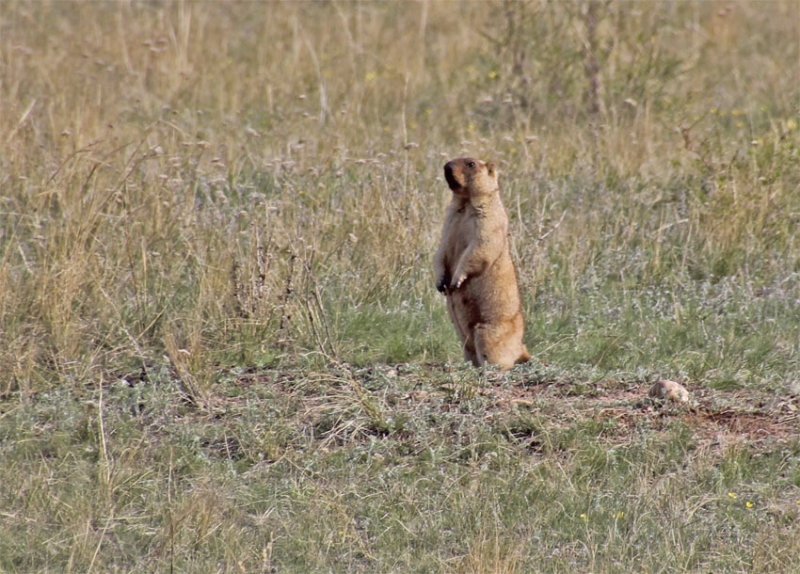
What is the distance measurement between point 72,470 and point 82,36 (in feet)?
26.1

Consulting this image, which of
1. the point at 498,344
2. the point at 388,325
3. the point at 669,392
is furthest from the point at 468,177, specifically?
the point at 669,392

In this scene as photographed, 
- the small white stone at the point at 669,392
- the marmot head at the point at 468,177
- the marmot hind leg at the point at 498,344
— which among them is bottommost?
the small white stone at the point at 669,392

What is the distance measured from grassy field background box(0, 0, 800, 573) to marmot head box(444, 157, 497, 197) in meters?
0.69

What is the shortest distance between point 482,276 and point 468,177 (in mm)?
477

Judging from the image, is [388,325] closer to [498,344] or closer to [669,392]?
[498,344]

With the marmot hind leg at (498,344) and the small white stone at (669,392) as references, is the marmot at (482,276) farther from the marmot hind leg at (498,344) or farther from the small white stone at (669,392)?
the small white stone at (669,392)

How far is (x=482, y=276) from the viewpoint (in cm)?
573

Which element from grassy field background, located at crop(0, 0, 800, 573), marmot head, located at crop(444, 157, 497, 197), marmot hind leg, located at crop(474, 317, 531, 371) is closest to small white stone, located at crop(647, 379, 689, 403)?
grassy field background, located at crop(0, 0, 800, 573)

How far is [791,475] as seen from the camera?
4688 millimetres

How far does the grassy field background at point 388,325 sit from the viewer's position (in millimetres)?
4309

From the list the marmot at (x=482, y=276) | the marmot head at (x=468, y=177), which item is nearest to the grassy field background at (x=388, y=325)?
the marmot at (x=482, y=276)

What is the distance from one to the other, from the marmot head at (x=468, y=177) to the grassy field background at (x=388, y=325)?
0.69 metres

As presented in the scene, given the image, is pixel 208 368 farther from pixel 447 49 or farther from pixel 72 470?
pixel 447 49

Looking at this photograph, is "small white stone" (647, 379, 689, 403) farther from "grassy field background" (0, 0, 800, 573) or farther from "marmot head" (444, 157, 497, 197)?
"marmot head" (444, 157, 497, 197)
